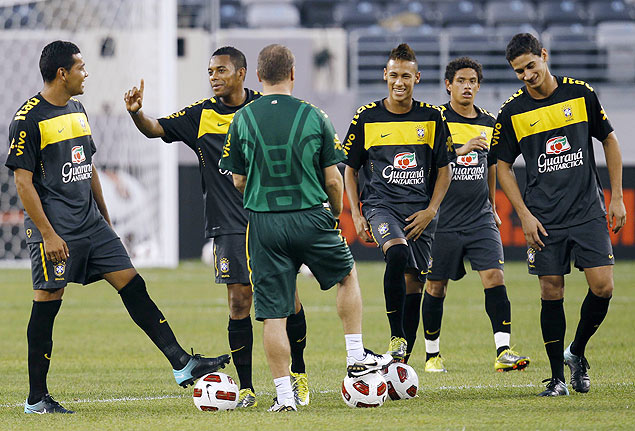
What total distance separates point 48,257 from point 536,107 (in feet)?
10.2

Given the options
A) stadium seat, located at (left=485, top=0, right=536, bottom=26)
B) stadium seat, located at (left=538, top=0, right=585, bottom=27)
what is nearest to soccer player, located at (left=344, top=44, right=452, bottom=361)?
stadium seat, located at (left=485, top=0, right=536, bottom=26)

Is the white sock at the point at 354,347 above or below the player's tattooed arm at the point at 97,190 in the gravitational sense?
below

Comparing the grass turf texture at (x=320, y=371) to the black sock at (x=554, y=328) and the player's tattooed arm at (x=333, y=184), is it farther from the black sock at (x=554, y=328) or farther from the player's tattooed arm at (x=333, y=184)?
the player's tattooed arm at (x=333, y=184)

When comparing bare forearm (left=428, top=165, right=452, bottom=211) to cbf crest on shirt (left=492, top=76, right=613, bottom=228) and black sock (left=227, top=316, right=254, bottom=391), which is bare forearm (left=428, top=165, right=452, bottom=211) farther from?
black sock (left=227, top=316, right=254, bottom=391)

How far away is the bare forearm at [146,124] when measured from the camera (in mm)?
6156

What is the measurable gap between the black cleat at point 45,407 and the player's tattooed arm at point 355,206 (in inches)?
85.6

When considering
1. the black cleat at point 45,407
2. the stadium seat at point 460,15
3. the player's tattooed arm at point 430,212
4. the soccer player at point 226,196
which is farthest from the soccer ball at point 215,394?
the stadium seat at point 460,15

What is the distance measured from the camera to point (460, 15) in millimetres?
25875

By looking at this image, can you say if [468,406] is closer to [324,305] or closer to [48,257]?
[48,257]

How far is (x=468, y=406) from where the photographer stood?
577 centimetres

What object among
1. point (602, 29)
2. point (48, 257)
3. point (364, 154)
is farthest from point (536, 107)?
point (602, 29)

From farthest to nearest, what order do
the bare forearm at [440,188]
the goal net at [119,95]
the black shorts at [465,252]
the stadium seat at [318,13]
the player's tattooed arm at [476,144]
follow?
the stadium seat at [318,13], the goal net at [119,95], the black shorts at [465,252], the player's tattooed arm at [476,144], the bare forearm at [440,188]

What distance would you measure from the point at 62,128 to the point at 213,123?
919mm

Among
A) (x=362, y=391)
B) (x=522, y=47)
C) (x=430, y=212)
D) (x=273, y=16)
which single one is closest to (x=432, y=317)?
(x=430, y=212)
